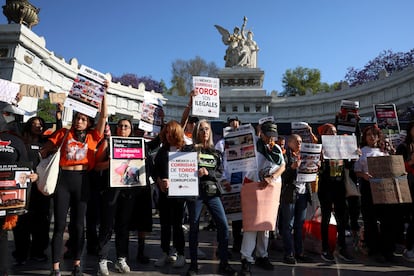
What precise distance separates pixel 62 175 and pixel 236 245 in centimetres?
346

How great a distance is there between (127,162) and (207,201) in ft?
4.35

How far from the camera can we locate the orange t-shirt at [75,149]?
430 centimetres

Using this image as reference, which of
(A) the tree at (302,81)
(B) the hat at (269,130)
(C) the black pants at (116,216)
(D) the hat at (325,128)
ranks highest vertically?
(A) the tree at (302,81)

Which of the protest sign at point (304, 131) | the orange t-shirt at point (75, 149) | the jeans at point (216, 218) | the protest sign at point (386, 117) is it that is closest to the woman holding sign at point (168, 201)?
the jeans at point (216, 218)

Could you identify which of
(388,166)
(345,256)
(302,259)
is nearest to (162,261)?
(302,259)

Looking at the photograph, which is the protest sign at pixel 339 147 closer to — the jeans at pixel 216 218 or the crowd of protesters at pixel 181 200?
the crowd of protesters at pixel 181 200

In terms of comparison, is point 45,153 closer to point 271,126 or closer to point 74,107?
point 74,107

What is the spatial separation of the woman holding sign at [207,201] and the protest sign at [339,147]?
223 cm

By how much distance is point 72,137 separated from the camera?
14.5ft

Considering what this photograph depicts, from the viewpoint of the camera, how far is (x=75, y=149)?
14.3 feet

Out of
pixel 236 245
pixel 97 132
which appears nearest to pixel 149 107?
pixel 97 132

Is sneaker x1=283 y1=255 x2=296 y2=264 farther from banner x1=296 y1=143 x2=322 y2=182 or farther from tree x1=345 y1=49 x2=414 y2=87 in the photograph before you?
tree x1=345 y1=49 x2=414 y2=87

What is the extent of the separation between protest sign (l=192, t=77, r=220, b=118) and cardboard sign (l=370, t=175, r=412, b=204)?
10.6 feet

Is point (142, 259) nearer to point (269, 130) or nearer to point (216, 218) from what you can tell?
point (216, 218)
